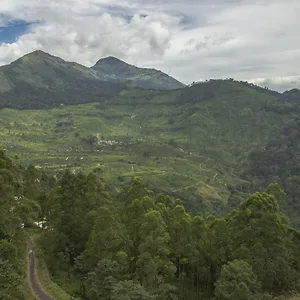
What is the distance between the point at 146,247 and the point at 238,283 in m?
9.30

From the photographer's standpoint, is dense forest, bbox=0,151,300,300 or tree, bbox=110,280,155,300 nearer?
tree, bbox=110,280,155,300

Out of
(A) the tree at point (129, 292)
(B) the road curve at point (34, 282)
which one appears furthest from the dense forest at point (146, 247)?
(B) the road curve at point (34, 282)

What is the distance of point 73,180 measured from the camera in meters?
46.0

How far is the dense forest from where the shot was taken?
31016 mm

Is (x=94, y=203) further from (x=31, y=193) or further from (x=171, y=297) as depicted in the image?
(x=31, y=193)

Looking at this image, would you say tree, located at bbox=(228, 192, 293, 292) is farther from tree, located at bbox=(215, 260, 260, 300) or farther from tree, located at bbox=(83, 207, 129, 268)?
tree, located at bbox=(83, 207, 129, 268)

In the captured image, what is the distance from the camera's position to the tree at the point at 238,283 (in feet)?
106

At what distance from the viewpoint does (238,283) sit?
108 feet

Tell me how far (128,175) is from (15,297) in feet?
538

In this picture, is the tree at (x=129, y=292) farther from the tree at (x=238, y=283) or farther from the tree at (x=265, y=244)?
the tree at (x=265, y=244)

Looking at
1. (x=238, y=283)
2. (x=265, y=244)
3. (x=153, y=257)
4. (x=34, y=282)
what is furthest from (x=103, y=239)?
(x=265, y=244)

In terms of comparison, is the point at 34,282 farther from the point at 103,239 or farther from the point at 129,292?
the point at 129,292

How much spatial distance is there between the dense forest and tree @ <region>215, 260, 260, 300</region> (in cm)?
9

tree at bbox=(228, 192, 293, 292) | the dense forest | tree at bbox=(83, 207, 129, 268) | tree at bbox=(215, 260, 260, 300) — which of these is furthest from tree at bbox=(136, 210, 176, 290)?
tree at bbox=(228, 192, 293, 292)
